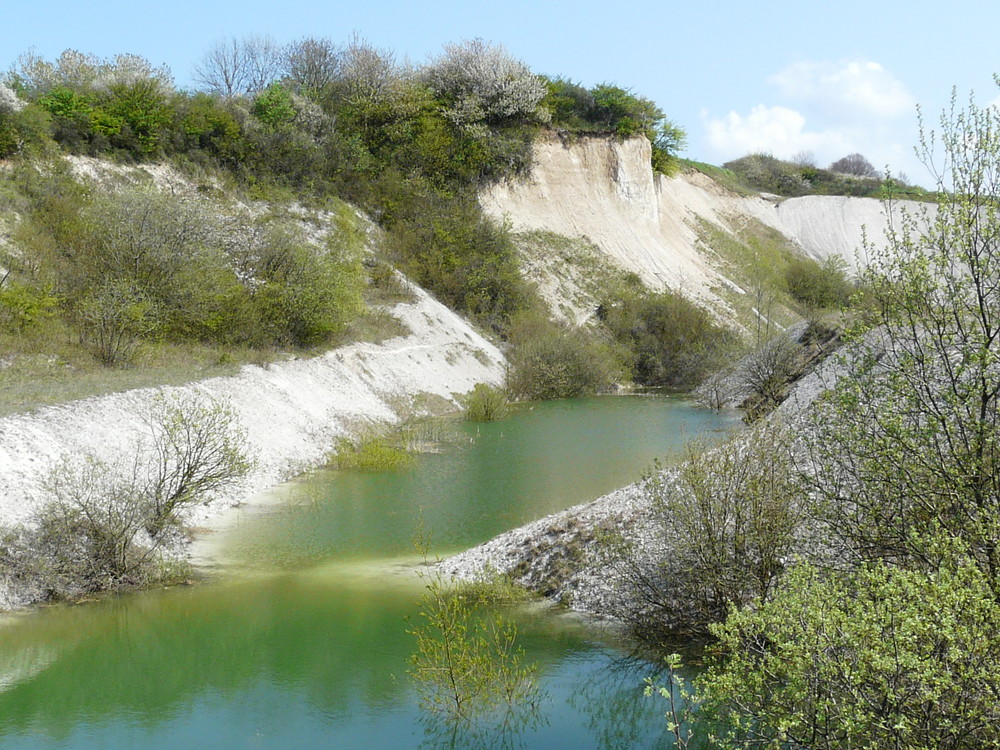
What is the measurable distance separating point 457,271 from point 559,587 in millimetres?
32008

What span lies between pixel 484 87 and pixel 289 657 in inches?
1753

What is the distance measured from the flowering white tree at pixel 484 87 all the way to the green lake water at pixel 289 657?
121 ft

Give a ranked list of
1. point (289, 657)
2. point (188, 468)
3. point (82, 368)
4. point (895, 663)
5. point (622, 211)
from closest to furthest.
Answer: point (895, 663)
point (289, 657)
point (188, 468)
point (82, 368)
point (622, 211)

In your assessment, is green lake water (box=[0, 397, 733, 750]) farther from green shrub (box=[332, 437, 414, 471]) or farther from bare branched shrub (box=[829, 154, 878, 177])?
bare branched shrub (box=[829, 154, 878, 177])

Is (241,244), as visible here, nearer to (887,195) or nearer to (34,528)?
(34,528)

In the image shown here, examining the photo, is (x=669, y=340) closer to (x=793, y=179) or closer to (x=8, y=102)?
(x=8, y=102)

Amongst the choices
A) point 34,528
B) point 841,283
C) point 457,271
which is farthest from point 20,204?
point 841,283

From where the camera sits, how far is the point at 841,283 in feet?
196

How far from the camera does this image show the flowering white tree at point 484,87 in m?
50.9

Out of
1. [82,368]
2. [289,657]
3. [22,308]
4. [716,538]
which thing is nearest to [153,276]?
[22,308]

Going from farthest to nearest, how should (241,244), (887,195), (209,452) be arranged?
(241,244)
(209,452)
(887,195)

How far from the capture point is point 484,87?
168 feet

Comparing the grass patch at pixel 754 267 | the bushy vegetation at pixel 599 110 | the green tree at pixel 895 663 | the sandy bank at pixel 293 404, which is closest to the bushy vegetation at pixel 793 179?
the grass patch at pixel 754 267

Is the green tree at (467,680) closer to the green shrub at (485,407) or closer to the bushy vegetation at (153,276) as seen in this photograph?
the bushy vegetation at (153,276)
